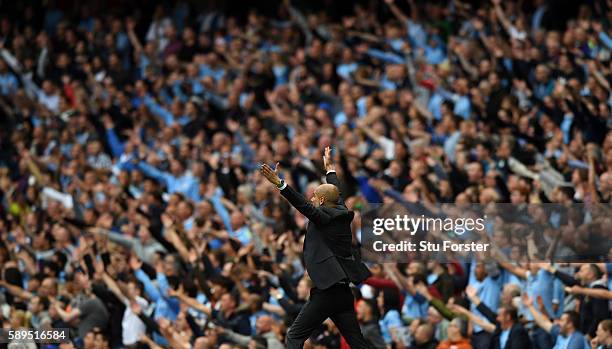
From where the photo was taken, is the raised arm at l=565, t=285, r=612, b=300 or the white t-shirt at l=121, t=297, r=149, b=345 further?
the white t-shirt at l=121, t=297, r=149, b=345

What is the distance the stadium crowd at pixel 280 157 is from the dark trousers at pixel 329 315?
203 centimetres

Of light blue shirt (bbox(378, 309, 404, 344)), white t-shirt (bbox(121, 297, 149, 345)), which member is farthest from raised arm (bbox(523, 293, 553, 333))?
white t-shirt (bbox(121, 297, 149, 345))

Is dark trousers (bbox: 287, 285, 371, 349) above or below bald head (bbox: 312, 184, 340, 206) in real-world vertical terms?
below

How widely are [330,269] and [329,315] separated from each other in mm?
394

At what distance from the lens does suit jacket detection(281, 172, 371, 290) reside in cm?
952

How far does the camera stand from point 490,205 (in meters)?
12.5

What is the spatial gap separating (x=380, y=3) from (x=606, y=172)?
7484mm

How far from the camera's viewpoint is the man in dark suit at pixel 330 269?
954 centimetres

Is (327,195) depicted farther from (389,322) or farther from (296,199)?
(389,322)

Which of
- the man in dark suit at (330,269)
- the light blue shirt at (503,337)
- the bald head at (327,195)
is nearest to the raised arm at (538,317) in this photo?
the light blue shirt at (503,337)

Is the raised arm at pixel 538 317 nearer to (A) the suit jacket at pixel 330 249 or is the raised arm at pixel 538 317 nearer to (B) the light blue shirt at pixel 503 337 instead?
(B) the light blue shirt at pixel 503 337

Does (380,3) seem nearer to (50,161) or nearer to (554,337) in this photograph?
(50,161)

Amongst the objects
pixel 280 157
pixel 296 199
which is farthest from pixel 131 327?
pixel 296 199

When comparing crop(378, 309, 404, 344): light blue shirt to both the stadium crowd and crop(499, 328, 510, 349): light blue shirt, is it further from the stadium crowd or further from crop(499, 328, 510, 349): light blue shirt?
crop(499, 328, 510, 349): light blue shirt
